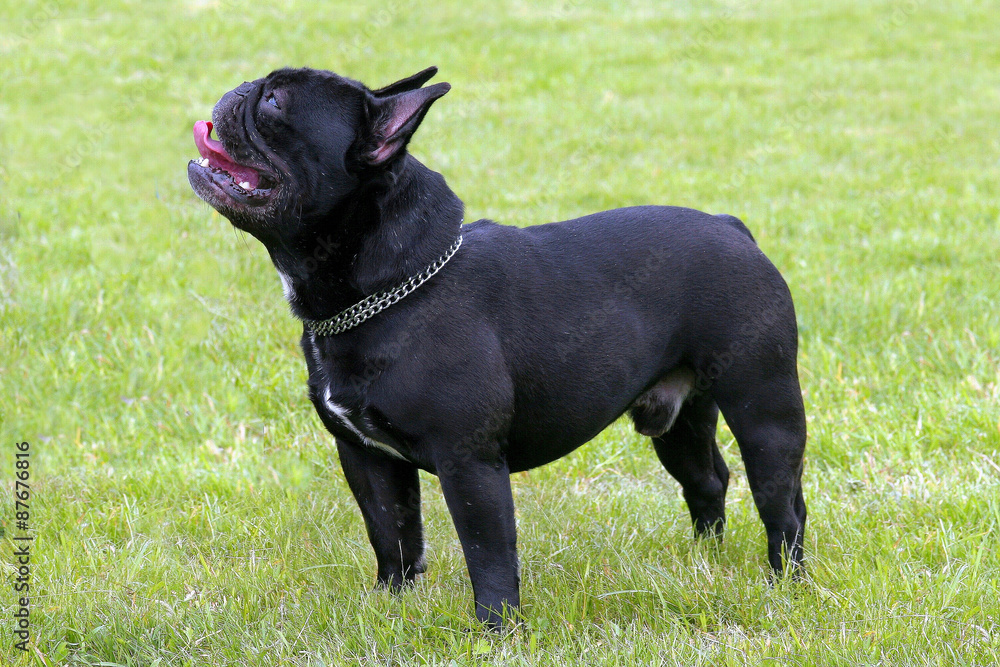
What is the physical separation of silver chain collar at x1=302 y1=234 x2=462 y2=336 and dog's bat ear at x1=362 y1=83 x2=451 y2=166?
370mm

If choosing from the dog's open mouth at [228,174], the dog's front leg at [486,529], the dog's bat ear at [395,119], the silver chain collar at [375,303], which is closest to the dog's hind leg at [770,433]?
the dog's front leg at [486,529]

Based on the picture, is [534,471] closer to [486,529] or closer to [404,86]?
[486,529]

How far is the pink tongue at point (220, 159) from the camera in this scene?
303 centimetres

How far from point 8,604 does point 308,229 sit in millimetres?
1782

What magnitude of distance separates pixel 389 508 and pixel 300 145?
1.31m

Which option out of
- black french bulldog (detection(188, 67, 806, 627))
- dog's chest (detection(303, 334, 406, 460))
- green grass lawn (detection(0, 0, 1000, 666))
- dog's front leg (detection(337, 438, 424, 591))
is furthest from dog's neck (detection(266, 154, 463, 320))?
green grass lawn (detection(0, 0, 1000, 666))

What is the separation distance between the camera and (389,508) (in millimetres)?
3398

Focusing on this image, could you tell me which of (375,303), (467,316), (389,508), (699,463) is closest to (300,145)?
(375,303)

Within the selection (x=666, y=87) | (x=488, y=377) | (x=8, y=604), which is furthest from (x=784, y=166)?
(x=8, y=604)

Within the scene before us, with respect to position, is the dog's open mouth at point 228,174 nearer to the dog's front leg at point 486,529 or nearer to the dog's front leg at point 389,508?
the dog's front leg at point 389,508

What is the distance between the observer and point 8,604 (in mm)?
3387

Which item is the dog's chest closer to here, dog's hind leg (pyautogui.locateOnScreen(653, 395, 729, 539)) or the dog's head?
the dog's head

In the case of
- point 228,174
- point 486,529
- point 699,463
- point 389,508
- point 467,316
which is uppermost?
point 228,174

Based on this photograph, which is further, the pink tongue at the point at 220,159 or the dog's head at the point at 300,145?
the pink tongue at the point at 220,159
